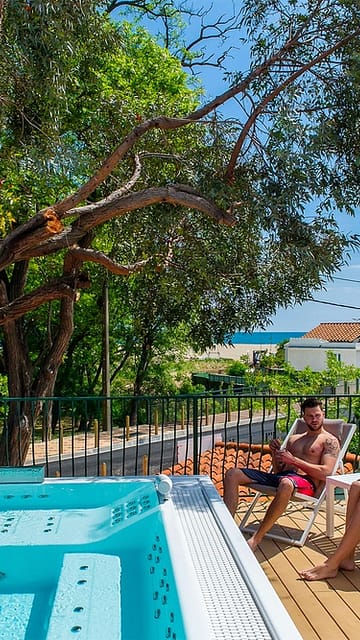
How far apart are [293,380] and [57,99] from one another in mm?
15159

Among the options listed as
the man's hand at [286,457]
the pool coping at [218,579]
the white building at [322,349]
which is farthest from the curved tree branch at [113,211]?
the white building at [322,349]

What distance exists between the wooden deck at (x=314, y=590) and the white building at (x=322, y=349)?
37.8 meters

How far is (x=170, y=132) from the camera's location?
7.32 m

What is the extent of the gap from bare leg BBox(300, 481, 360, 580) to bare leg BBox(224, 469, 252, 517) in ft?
2.43

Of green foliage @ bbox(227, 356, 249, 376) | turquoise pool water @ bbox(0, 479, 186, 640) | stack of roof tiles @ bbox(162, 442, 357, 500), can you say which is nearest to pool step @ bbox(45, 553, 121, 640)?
turquoise pool water @ bbox(0, 479, 186, 640)

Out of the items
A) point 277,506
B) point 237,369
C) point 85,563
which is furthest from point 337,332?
point 85,563

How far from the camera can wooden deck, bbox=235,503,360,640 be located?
2918mm

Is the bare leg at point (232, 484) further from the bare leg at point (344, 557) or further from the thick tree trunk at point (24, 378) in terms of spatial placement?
the thick tree trunk at point (24, 378)

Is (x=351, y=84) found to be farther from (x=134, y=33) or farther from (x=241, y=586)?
(x=134, y=33)

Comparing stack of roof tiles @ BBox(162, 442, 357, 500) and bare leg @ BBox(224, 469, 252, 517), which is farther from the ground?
bare leg @ BBox(224, 469, 252, 517)

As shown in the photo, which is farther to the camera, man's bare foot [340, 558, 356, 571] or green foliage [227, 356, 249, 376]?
green foliage [227, 356, 249, 376]

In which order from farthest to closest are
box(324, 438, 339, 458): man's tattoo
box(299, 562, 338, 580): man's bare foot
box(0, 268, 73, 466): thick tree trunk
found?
box(0, 268, 73, 466): thick tree trunk < box(324, 438, 339, 458): man's tattoo < box(299, 562, 338, 580): man's bare foot

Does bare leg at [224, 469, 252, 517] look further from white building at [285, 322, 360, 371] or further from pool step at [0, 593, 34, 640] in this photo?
white building at [285, 322, 360, 371]

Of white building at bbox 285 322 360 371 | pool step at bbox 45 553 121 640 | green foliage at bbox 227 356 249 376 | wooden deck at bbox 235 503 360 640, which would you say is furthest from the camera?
white building at bbox 285 322 360 371
